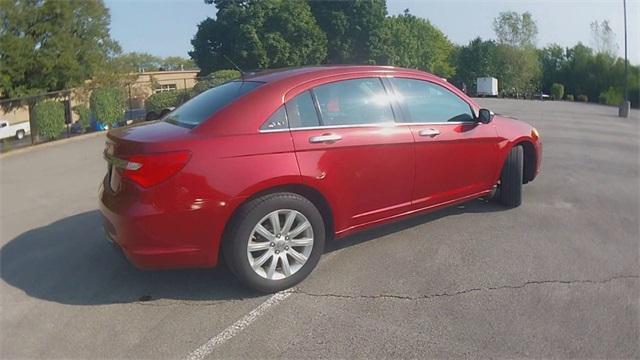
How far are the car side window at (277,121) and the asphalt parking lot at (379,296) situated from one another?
121 centimetres

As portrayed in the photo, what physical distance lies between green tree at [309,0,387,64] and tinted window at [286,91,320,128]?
150ft

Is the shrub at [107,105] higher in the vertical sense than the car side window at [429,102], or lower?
higher

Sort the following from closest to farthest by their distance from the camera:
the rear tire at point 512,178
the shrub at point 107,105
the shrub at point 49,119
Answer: the rear tire at point 512,178 → the shrub at point 49,119 → the shrub at point 107,105

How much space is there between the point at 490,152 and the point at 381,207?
1.49 m

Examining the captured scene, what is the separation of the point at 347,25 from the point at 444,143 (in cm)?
4629

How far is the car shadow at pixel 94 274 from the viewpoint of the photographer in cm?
362

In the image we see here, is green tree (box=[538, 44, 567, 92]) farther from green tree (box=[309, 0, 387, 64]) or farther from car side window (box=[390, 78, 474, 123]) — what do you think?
car side window (box=[390, 78, 474, 123])

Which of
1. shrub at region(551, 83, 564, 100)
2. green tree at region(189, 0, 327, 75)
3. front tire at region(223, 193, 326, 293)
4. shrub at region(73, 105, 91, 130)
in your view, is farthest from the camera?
shrub at region(551, 83, 564, 100)

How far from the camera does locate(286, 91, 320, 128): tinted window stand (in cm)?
370

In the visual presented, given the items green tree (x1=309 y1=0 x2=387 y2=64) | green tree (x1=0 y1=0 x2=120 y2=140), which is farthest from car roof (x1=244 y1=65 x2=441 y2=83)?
green tree (x1=309 y1=0 x2=387 y2=64)

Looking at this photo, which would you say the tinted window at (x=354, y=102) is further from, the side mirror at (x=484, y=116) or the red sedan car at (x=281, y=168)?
the side mirror at (x=484, y=116)

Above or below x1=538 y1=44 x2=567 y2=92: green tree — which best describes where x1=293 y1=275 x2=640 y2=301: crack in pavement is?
below

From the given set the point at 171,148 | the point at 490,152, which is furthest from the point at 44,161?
the point at 490,152

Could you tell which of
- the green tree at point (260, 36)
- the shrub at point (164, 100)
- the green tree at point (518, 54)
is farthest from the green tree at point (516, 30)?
the shrub at point (164, 100)
